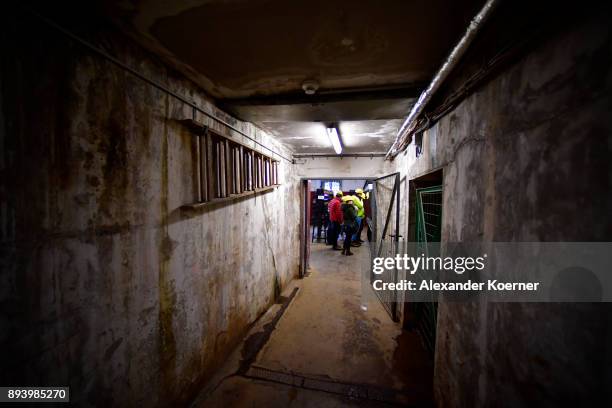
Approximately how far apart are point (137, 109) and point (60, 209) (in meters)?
0.79

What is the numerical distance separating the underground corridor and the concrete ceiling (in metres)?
0.02

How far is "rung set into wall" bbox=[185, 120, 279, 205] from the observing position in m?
2.18

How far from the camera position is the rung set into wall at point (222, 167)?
2.18 m

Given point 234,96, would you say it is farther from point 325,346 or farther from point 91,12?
point 325,346

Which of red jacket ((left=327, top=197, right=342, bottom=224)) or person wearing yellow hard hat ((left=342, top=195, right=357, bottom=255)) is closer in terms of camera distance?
person wearing yellow hard hat ((left=342, top=195, right=357, bottom=255))

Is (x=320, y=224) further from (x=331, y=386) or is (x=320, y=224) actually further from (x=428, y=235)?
(x=331, y=386)

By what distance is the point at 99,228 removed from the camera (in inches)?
53.8

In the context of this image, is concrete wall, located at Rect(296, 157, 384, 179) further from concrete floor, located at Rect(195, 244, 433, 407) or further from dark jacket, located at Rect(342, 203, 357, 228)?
concrete floor, located at Rect(195, 244, 433, 407)

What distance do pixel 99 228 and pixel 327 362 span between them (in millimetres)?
2718

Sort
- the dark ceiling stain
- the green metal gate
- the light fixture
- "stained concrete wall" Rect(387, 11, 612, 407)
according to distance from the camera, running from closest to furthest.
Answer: "stained concrete wall" Rect(387, 11, 612, 407) → the dark ceiling stain → the green metal gate → the light fixture

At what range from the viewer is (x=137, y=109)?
1604 mm

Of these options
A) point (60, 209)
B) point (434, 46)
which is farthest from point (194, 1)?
point (434, 46)

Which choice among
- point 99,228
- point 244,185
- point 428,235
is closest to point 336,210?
point 428,235

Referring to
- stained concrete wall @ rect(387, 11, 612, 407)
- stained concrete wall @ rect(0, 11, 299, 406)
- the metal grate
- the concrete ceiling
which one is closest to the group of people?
the concrete ceiling
